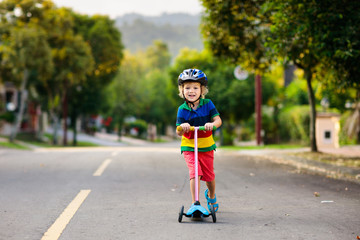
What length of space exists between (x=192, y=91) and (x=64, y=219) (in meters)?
2.10

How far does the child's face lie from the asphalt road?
1438 mm

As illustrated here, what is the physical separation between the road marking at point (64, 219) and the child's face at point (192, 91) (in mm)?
1985

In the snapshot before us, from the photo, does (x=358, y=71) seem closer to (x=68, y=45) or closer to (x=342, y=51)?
(x=342, y=51)

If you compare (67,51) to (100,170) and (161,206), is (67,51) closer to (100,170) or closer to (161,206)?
(100,170)

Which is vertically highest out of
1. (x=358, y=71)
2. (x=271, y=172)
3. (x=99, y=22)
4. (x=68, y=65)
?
(x=99, y=22)

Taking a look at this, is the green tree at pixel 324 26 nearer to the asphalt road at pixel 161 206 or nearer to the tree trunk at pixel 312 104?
the asphalt road at pixel 161 206

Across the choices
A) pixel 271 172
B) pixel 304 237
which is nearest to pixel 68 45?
pixel 271 172

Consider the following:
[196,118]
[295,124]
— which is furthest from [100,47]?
[196,118]

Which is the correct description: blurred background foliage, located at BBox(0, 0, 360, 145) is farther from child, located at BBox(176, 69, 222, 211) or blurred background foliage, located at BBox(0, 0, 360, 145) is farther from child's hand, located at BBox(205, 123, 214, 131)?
child's hand, located at BBox(205, 123, 214, 131)

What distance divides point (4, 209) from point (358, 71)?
869 cm

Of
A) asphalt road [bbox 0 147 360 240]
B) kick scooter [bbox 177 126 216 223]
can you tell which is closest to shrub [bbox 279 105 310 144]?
asphalt road [bbox 0 147 360 240]

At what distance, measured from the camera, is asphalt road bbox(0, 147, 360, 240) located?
16.2ft

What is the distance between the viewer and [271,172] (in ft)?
37.2

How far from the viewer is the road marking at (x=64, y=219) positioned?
15.6 feet
